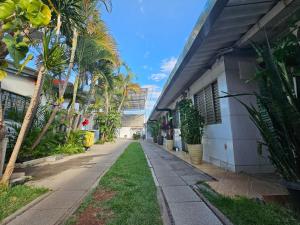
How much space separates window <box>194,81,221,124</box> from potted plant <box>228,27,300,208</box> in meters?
3.34

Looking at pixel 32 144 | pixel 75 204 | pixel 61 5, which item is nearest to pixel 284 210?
pixel 75 204

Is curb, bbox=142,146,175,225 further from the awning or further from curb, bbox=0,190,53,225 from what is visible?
the awning

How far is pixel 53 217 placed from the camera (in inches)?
102

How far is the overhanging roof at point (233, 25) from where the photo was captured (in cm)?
304

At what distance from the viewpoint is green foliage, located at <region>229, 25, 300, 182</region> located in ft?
6.69

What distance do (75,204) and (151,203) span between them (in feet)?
3.69

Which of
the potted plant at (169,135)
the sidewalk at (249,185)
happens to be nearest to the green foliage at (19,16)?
the sidewalk at (249,185)

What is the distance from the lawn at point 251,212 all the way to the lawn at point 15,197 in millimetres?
2760

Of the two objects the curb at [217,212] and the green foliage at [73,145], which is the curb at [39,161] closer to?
the green foliage at [73,145]

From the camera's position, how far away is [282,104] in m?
2.01

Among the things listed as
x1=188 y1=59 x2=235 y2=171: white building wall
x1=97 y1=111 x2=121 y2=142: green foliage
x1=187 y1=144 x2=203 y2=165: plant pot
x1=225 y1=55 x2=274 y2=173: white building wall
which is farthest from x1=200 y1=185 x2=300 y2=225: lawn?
x1=97 y1=111 x2=121 y2=142: green foliage

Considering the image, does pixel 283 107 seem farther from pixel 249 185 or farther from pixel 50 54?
pixel 50 54

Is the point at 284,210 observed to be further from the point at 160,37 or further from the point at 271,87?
the point at 160,37

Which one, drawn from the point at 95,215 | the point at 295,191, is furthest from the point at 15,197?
the point at 295,191
